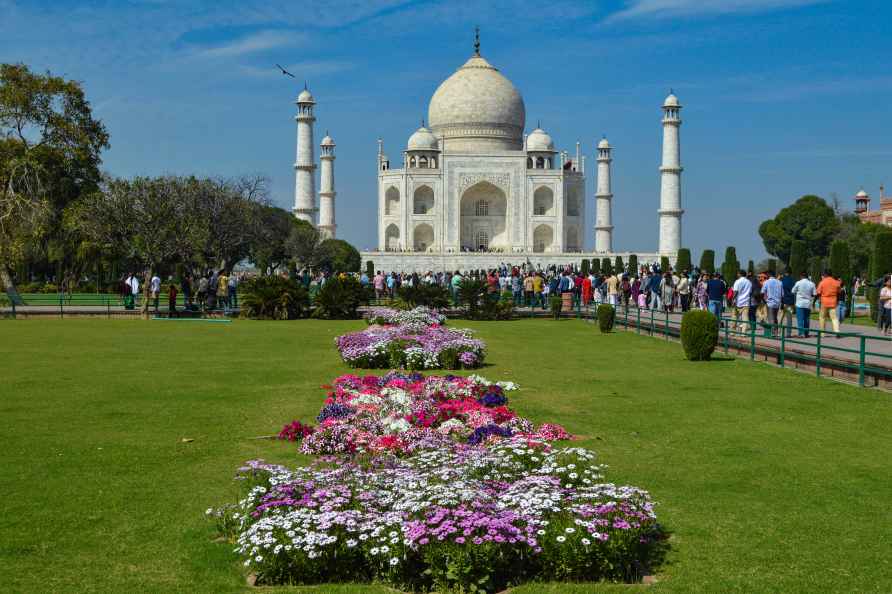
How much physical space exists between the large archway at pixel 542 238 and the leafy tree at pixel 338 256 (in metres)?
11.9

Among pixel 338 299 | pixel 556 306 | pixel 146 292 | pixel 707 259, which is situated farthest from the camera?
pixel 707 259

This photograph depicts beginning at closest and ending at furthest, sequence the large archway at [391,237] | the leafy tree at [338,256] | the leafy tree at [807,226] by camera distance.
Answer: the leafy tree at [338,256] → the leafy tree at [807,226] → the large archway at [391,237]

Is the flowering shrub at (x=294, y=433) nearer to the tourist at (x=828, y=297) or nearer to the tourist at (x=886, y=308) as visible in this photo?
the tourist at (x=828, y=297)

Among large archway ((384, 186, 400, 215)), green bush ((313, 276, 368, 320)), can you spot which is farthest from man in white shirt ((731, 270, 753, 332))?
large archway ((384, 186, 400, 215))

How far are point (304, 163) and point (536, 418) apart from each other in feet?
172

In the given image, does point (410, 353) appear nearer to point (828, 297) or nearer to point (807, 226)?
point (828, 297)

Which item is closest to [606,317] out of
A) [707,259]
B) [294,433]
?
[294,433]

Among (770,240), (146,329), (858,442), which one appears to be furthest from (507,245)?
(858,442)

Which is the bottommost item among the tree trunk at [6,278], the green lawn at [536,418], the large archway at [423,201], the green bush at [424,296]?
the green lawn at [536,418]

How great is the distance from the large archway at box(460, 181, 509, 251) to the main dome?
9.89 ft

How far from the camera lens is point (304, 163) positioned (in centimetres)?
5997

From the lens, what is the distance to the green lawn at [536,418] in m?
5.06

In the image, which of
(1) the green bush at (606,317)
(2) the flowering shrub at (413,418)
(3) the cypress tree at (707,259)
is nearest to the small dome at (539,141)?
(3) the cypress tree at (707,259)

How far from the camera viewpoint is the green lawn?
5059 mm
